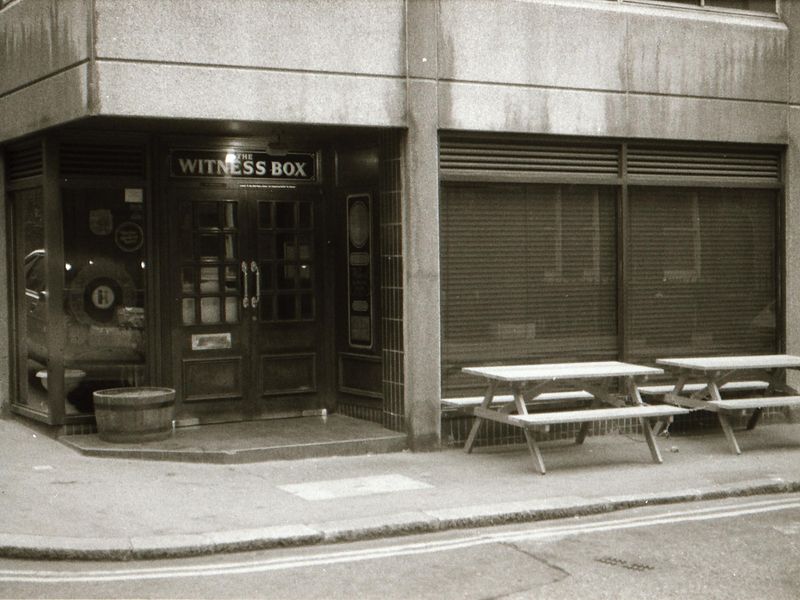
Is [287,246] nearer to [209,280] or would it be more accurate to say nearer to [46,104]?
[209,280]

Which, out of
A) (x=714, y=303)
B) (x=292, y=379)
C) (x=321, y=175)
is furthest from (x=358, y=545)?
(x=714, y=303)

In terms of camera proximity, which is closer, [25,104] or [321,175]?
[25,104]

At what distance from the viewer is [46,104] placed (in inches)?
445

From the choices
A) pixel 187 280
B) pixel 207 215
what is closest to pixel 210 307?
pixel 187 280

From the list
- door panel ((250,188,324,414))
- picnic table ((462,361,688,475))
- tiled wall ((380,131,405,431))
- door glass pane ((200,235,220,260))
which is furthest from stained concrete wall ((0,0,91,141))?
picnic table ((462,361,688,475))

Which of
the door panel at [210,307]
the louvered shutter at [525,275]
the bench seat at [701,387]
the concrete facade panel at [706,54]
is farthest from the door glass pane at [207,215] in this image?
the bench seat at [701,387]

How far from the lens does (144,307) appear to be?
12227mm

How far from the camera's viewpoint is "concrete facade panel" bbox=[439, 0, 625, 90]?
11.7 meters

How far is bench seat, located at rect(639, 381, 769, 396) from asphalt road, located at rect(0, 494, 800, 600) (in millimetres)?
3897

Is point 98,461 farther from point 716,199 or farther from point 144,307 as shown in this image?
point 716,199

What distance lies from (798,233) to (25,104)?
8.74 m

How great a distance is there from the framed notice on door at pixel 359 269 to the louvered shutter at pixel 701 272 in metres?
2.91

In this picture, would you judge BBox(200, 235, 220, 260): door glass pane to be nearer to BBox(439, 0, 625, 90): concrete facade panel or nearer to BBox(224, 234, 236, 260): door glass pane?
BBox(224, 234, 236, 260): door glass pane

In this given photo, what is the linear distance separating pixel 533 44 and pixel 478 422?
3.93m
